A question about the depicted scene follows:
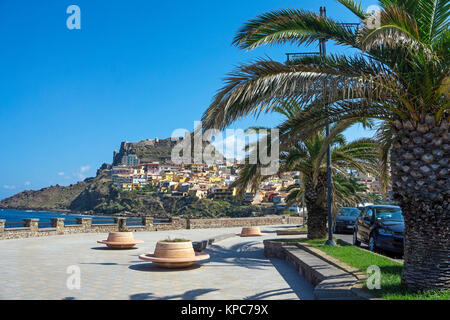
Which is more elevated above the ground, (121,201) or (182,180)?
(182,180)

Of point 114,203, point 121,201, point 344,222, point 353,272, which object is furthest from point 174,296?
point 114,203

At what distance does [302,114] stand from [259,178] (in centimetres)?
664

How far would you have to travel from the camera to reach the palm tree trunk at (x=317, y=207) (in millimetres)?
15641

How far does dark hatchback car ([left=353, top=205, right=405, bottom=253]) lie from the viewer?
39.9 ft

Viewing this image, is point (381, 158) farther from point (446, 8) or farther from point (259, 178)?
point (259, 178)

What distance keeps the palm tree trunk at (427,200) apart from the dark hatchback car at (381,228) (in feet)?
19.8

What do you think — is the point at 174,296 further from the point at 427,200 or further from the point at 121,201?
the point at 121,201

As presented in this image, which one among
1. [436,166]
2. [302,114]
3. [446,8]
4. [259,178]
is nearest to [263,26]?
[302,114]

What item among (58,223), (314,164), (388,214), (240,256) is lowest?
(240,256)

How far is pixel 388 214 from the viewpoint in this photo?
1376 cm

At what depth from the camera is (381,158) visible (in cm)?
942

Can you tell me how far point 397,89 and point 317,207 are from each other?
9923mm

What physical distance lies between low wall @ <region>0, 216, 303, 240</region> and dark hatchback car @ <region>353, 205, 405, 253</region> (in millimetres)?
16256

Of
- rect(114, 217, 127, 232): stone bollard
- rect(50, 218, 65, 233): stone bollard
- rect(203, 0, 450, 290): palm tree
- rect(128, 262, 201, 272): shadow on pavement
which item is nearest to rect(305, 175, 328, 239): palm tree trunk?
rect(128, 262, 201, 272): shadow on pavement
